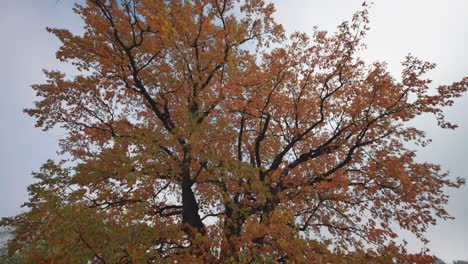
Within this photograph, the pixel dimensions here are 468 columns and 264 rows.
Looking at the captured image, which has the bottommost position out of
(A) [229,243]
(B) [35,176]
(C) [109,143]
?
(A) [229,243]

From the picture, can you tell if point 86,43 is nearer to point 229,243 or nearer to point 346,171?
point 229,243

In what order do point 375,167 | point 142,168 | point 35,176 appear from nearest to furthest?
point 35,176
point 142,168
point 375,167

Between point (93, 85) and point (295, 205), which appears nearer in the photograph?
point (93, 85)

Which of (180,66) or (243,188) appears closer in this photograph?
(243,188)

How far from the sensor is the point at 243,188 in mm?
10406

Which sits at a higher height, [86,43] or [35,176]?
[86,43]

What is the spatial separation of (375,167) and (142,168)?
31.4 ft

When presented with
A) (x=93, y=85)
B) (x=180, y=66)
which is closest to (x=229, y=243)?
(x=180, y=66)

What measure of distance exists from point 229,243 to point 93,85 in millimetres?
9887

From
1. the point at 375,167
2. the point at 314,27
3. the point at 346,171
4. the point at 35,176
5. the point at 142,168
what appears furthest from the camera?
the point at 314,27

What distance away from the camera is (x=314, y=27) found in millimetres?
14445

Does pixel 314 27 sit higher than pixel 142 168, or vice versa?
pixel 314 27

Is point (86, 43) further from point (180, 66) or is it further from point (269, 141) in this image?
point (269, 141)

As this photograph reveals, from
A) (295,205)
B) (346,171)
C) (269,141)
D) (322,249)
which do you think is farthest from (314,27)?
(322,249)
